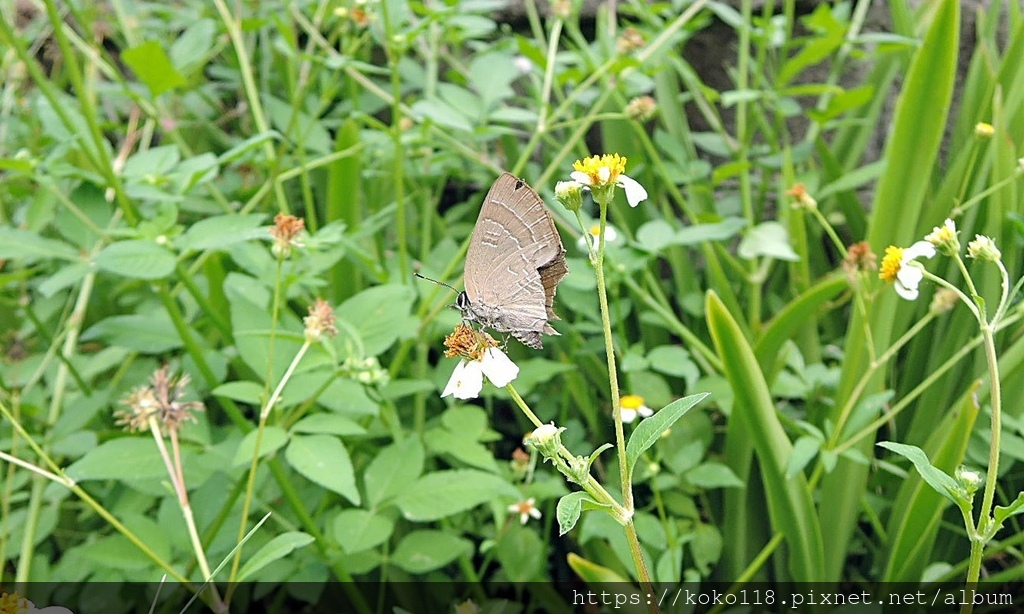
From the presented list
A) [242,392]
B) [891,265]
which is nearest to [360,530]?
[242,392]

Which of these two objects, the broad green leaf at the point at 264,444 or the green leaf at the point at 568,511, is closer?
the green leaf at the point at 568,511

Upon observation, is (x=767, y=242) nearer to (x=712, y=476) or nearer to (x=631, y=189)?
(x=712, y=476)

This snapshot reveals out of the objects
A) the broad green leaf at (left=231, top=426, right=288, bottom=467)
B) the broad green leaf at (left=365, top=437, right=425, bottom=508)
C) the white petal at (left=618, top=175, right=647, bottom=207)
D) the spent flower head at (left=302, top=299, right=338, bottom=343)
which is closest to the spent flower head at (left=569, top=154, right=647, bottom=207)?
the white petal at (left=618, top=175, right=647, bottom=207)

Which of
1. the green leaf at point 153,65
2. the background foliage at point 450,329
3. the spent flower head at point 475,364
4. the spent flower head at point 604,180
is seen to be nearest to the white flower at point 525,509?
the background foliage at point 450,329

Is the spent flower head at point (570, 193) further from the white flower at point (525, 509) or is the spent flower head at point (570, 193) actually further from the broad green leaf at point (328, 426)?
the white flower at point (525, 509)

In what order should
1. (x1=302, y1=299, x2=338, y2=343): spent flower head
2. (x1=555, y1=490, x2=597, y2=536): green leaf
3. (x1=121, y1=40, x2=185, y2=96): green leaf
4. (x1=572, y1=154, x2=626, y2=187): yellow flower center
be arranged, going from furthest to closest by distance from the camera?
(x1=121, y1=40, x2=185, y2=96): green leaf, (x1=302, y1=299, x2=338, y2=343): spent flower head, (x1=572, y1=154, x2=626, y2=187): yellow flower center, (x1=555, y1=490, x2=597, y2=536): green leaf

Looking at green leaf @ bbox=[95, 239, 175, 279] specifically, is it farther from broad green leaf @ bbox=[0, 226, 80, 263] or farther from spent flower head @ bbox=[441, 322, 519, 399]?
spent flower head @ bbox=[441, 322, 519, 399]
